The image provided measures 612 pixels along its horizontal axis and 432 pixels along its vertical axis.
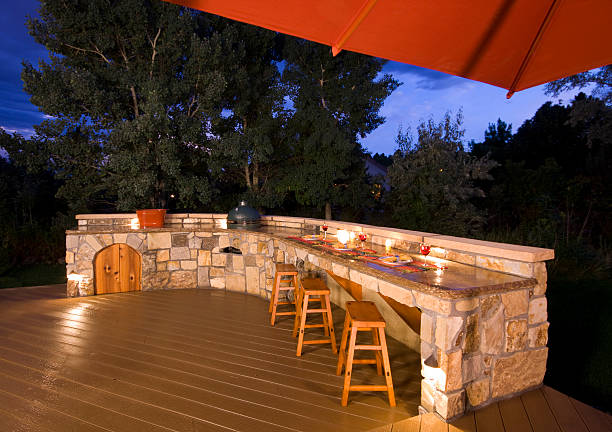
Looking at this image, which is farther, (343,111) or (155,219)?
(343,111)

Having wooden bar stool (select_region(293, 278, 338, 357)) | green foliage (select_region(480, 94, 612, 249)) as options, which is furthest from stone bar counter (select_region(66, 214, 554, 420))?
green foliage (select_region(480, 94, 612, 249))

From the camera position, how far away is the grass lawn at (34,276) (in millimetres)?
7598

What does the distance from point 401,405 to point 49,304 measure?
5090mm

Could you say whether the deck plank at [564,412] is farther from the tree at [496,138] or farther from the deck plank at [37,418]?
the tree at [496,138]

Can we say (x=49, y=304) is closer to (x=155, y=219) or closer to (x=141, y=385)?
(x=155, y=219)

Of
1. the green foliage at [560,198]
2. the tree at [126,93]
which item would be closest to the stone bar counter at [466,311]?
the green foliage at [560,198]

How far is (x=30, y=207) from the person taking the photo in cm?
1080

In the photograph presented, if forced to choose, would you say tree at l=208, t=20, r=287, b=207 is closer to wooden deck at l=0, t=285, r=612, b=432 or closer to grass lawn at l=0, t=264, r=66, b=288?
grass lawn at l=0, t=264, r=66, b=288

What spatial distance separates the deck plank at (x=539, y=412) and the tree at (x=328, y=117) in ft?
26.9

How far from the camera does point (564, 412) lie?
2.50 metres

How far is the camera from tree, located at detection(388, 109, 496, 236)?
896 centimetres

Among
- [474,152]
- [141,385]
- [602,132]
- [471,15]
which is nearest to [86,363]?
[141,385]

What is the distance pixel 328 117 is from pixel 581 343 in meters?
8.24

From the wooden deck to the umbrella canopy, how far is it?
2.28 metres
